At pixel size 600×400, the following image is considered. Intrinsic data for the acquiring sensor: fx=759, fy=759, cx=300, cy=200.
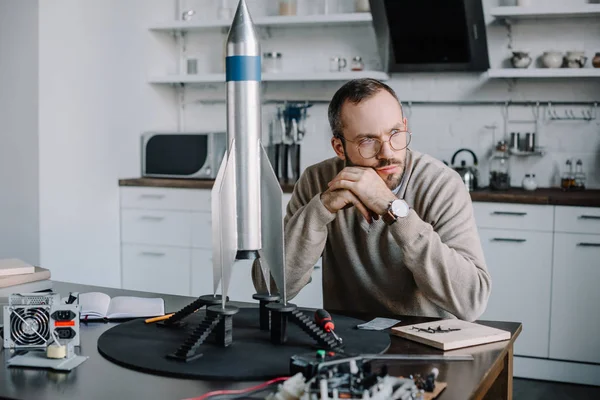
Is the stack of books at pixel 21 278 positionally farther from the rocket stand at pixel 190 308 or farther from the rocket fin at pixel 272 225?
the rocket fin at pixel 272 225

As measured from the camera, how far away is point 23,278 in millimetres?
1812

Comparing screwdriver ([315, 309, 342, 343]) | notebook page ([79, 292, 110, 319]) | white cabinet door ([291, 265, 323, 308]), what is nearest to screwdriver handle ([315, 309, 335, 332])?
screwdriver ([315, 309, 342, 343])

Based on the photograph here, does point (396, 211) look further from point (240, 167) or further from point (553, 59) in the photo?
point (553, 59)

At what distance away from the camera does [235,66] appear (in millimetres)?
1371

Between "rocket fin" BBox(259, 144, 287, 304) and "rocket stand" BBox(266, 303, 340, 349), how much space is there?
6 centimetres

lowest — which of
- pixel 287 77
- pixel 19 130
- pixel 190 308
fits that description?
pixel 190 308

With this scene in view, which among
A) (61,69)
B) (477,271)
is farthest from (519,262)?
(61,69)

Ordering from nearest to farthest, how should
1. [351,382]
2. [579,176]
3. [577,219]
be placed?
[351,382] < [577,219] < [579,176]

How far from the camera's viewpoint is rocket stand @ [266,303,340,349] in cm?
135

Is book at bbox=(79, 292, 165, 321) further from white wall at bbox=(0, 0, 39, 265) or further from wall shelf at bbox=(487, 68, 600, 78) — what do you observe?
wall shelf at bbox=(487, 68, 600, 78)

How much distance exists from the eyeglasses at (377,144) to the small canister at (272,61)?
273cm

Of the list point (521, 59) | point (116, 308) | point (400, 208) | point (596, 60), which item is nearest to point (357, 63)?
point (521, 59)

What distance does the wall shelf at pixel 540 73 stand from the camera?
12.4 feet

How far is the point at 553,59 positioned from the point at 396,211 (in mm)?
2555
